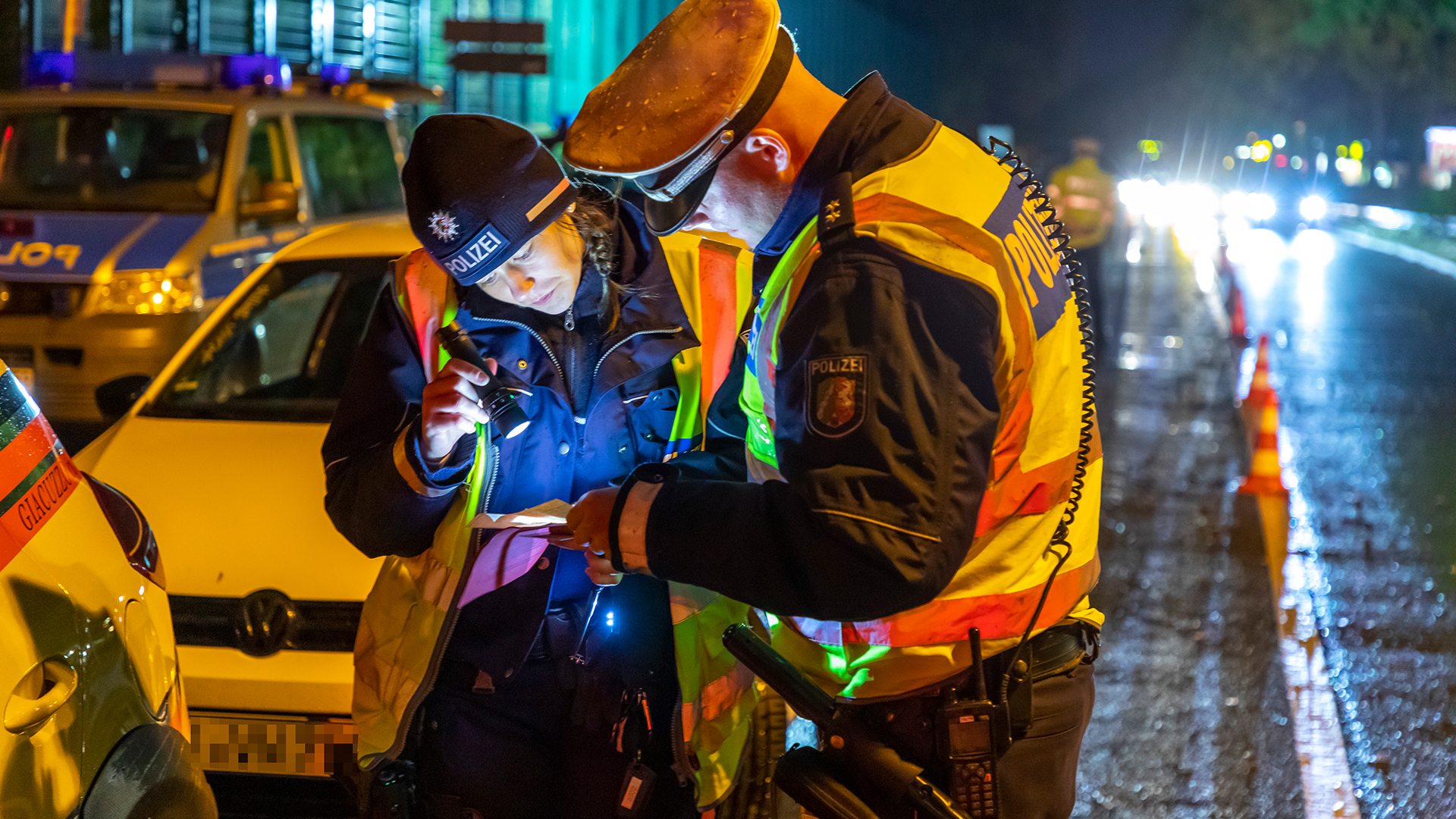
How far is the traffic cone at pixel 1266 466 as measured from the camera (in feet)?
24.6

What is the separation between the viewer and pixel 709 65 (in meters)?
1.78

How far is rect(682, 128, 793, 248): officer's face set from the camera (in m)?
1.81

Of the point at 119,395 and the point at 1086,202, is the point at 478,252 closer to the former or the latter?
the point at 119,395

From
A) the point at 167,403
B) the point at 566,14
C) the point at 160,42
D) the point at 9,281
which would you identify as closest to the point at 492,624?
the point at 167,403

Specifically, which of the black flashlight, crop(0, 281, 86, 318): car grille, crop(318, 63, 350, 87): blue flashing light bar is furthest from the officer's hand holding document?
crop(318, 63, 350, 87): blue flashing light bar

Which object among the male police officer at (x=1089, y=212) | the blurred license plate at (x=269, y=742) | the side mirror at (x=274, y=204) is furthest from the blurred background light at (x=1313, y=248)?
the blurred license plate at (x=269, y=742)

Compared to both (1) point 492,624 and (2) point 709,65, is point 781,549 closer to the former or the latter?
(2) point 709,65

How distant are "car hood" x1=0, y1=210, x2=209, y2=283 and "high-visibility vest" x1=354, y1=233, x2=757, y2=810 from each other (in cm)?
596

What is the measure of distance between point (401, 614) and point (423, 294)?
1.83 ft

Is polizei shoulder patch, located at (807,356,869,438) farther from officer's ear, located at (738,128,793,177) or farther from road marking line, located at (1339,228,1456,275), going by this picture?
road marking line, located at (1339,228,1456,275)

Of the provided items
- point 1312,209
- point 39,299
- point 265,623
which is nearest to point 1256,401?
point 265,623

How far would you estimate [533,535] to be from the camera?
2336 mm

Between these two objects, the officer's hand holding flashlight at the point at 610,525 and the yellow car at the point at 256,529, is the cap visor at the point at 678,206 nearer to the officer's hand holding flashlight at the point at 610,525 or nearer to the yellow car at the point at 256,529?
the officer's hand holding flashlight at the point at 610,525

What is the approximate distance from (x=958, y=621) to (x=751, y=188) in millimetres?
651
